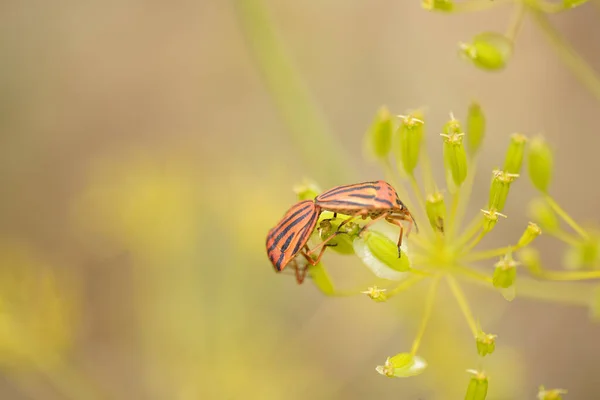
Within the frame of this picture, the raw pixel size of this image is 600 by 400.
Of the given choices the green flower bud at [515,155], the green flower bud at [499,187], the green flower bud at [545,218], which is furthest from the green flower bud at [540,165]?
the green flower bud at [499,187]

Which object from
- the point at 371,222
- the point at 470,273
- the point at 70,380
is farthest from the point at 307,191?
the point at 70,380

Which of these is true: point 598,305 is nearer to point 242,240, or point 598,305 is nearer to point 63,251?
point 242,240

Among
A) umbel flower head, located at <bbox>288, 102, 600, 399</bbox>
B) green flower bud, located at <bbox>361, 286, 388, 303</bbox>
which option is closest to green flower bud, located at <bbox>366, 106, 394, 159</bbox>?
umbel flower head, located at <bbox>288, 102, 600, 399</bbox>

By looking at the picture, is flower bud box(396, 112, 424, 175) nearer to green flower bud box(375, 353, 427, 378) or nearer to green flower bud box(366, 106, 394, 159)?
green flower bud box(366, 106, 394, 159)

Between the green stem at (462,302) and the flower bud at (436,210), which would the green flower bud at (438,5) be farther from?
the green stem at (462,302)

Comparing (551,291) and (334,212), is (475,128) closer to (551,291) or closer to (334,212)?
(334,212)
